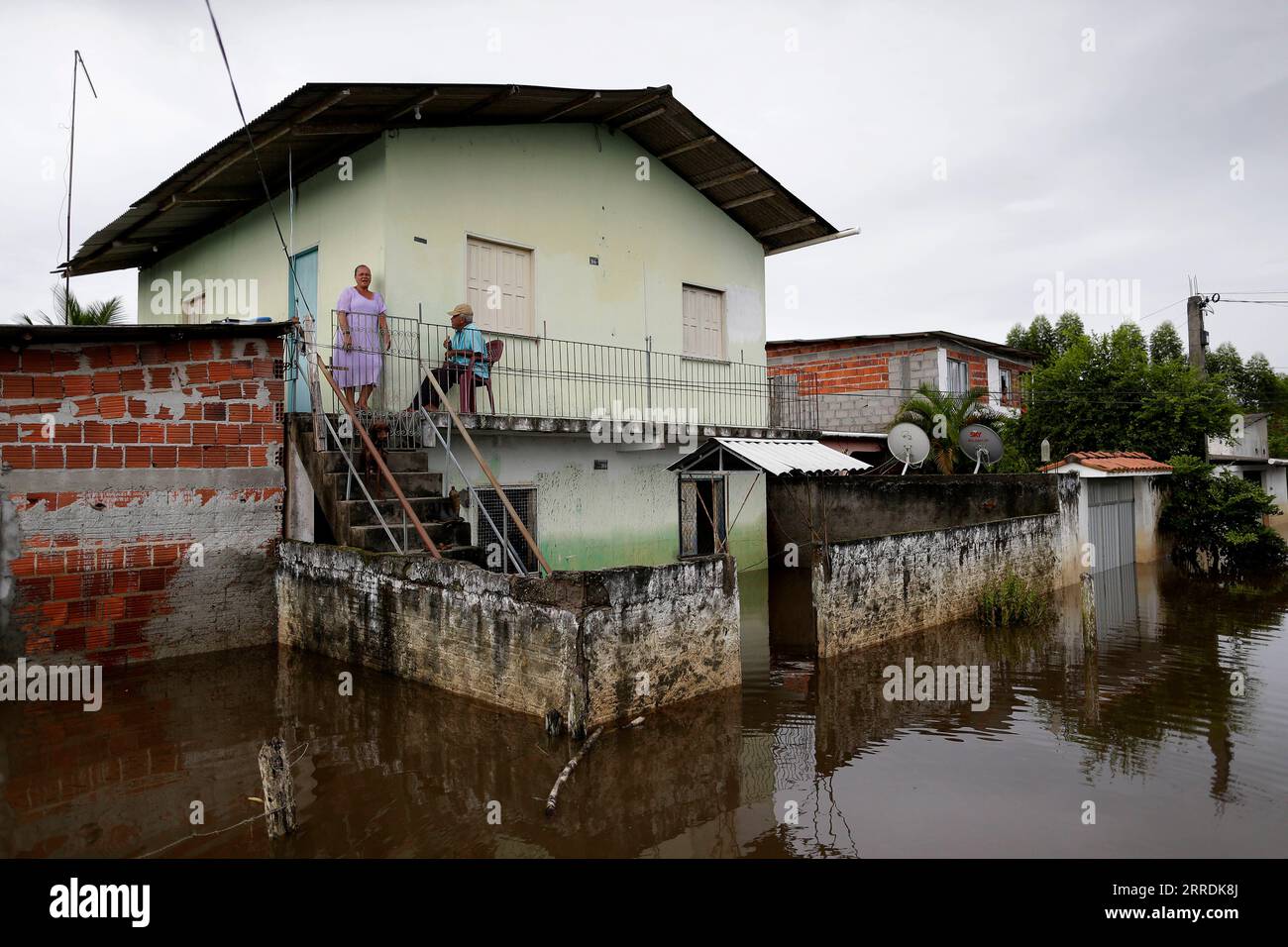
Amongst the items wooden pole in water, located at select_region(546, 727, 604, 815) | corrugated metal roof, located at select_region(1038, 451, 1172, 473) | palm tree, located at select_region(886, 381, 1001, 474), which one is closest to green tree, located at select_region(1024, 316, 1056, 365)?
palm tree, located at select_region(886, 381, 1001, 474)

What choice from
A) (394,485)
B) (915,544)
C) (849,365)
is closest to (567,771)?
(394,485)

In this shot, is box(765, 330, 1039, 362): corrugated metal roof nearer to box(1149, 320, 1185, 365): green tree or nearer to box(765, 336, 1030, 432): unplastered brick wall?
box(765, 336, 1030, 432): unplastered brick wall

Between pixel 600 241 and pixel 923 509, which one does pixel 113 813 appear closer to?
pixel 600 241

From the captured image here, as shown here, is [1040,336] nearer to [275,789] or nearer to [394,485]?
[394,485]

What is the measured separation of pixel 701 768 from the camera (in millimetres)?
5379

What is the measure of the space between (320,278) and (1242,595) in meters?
14.0

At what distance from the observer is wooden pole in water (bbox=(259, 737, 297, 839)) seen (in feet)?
14.1

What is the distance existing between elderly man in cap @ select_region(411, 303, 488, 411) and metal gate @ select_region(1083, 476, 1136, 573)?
9778mm

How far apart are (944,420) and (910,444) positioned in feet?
9.41

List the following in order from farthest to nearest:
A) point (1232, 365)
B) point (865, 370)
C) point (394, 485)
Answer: point (1232, 365)
point (865, 370)
point (394, 485)

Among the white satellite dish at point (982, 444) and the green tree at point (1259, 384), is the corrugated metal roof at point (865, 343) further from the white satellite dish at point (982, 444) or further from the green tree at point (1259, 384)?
the green tree at point (1259, 384)

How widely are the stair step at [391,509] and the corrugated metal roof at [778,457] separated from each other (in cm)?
357

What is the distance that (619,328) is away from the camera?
12.5 metres

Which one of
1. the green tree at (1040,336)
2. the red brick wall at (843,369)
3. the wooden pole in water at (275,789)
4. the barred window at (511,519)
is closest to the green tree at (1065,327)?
the green tree at (1040,336)
